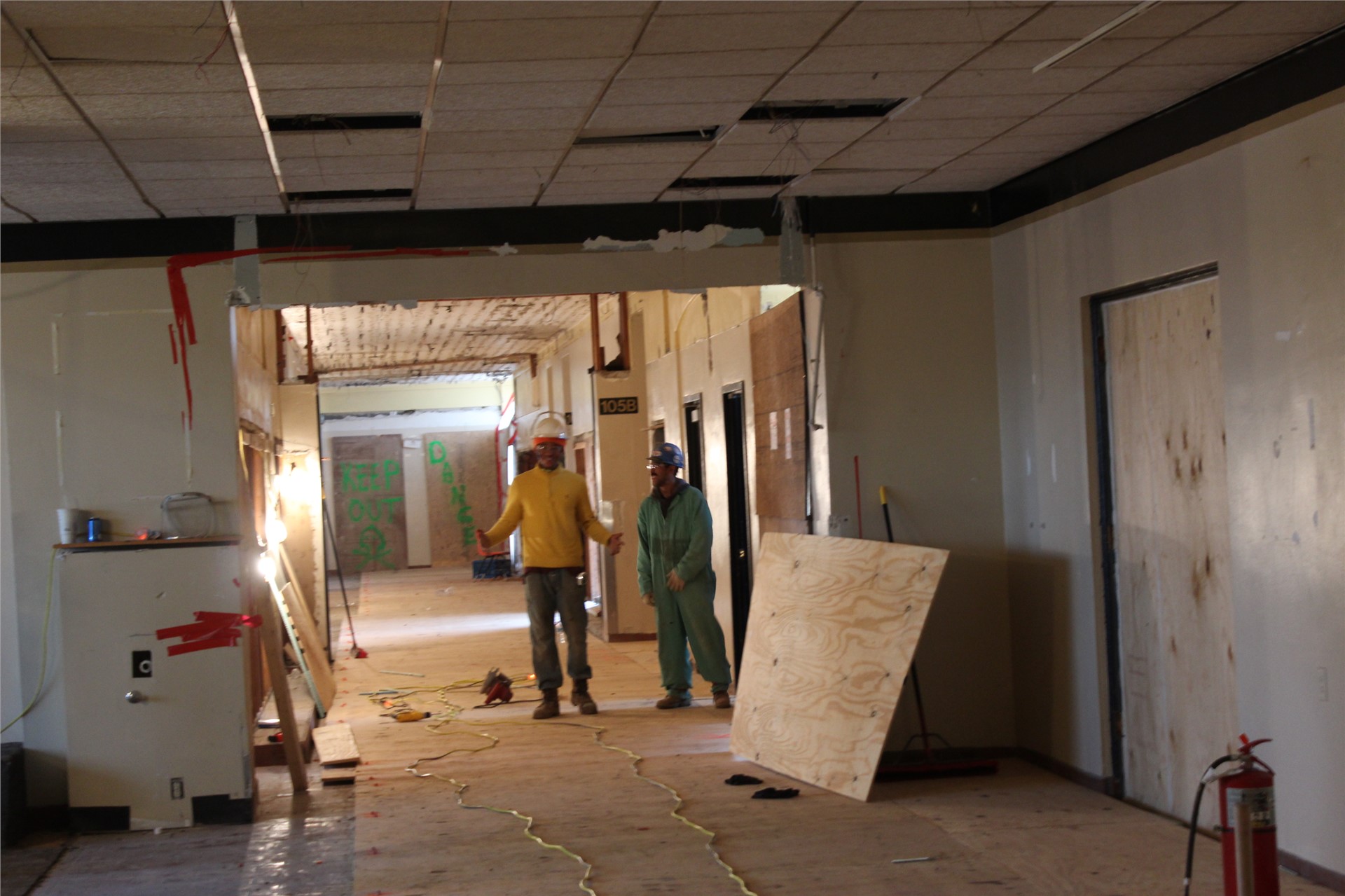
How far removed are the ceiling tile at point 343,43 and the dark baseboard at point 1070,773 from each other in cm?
404

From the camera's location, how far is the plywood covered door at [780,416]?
6.33 m

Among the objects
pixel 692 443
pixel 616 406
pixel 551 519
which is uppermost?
pixel 616 406

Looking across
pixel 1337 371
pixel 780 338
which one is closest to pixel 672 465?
pixel 780 338

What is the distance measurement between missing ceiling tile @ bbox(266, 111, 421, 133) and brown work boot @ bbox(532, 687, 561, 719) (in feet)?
12.7

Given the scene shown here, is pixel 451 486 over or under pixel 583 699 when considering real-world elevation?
over

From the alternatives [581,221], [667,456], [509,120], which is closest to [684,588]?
[667,456]

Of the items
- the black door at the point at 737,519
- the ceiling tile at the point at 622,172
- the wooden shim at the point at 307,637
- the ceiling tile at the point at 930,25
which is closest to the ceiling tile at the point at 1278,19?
the ceiling tile at the point at 930,25

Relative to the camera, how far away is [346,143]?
4.55 metres

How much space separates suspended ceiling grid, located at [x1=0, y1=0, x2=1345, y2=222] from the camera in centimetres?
334

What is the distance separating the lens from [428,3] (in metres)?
3.17

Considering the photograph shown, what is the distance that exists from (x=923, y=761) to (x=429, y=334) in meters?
8.40

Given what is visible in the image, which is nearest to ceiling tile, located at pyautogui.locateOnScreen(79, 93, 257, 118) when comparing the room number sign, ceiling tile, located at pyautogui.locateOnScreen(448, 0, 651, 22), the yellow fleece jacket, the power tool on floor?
ceiling tile, located at pyautogui.locateOnScreen(448, 0, 651, 22)

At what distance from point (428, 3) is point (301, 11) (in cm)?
33

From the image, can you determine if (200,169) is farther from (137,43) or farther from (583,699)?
(583,699)
